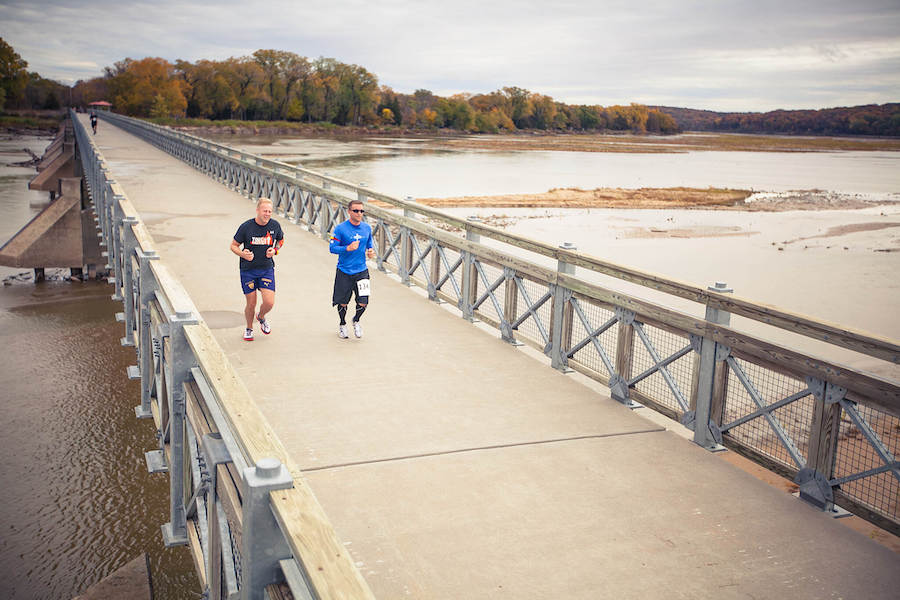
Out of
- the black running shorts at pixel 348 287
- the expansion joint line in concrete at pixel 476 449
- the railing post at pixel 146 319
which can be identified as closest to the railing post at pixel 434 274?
the black running shorts at pixel 348 287

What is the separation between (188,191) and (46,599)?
16.0 metres

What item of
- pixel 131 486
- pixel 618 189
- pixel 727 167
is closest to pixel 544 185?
pixel 618 189

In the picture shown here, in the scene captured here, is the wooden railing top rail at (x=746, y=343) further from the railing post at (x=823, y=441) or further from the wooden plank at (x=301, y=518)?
the wooden plank at (x=301, y=518)

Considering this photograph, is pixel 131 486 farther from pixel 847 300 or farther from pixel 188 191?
pixel 847 300

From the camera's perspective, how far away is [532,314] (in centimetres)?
820

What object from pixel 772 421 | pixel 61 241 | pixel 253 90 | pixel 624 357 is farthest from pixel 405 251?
pixel 253 90

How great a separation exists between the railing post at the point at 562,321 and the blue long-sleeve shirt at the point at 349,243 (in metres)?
2.38

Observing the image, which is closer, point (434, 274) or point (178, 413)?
point (178, 413)

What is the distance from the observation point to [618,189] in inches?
1986

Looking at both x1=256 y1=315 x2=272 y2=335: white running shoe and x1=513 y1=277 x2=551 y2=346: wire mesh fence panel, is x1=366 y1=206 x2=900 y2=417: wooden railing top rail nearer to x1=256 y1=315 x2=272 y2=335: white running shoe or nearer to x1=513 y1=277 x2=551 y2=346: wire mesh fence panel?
x1=513 y1=277 x2=551 y2=346: wire mesh fence panel

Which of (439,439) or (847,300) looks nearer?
(439,439)

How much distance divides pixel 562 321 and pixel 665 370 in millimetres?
1638

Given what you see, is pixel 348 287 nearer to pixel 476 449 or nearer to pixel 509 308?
pixel 509 308

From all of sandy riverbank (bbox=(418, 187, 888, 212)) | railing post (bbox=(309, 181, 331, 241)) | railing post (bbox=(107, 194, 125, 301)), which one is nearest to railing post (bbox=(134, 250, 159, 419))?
railing post (bbox=(107, 194, 125, 301))
